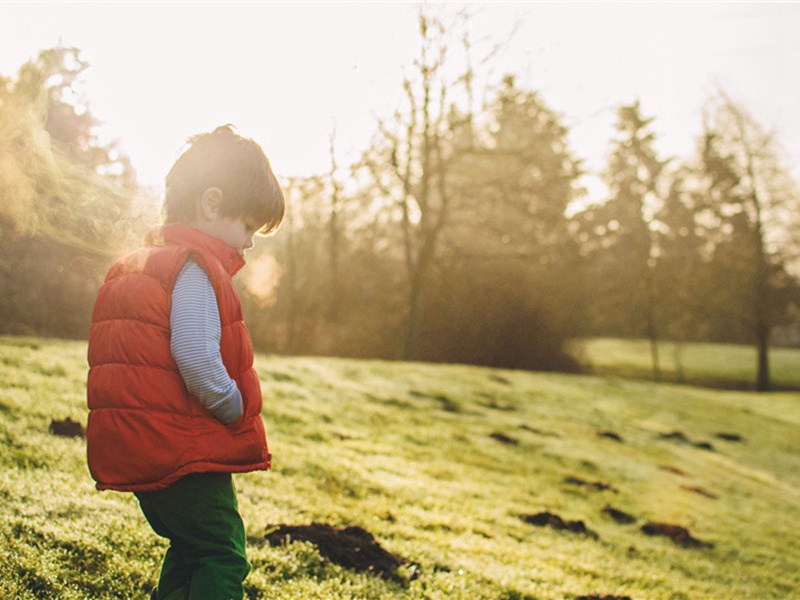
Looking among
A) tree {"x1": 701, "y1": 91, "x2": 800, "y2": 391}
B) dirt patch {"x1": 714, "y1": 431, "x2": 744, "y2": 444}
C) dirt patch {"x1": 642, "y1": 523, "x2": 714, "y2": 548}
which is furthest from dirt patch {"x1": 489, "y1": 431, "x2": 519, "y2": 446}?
tree {"x1": 701, "y1": 91, "x2": 800, "y2": 391}

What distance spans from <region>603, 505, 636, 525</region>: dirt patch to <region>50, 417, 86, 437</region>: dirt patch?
221 inches

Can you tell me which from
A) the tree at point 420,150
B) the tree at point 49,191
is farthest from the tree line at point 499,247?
the tree at point 49,191

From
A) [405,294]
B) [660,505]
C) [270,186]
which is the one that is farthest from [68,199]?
[405,294]

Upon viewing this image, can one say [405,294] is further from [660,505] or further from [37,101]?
[37,101]

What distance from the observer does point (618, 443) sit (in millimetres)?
12820

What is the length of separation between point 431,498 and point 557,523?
129cm

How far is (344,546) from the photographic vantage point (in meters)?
4.13

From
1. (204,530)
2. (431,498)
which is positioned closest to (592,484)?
(431,498)

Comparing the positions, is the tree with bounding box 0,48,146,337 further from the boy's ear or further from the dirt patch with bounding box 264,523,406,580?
the dirt patch with bounding box 264,523,406,580

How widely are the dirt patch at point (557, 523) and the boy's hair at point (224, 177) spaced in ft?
17.1

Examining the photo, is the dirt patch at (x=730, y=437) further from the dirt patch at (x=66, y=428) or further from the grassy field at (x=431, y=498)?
the dirt patch at (x=66, y=428)

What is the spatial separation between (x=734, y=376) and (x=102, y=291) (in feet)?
137

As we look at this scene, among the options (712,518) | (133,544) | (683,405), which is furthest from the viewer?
(683,405)

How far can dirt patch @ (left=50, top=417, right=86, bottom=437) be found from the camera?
530 cm
